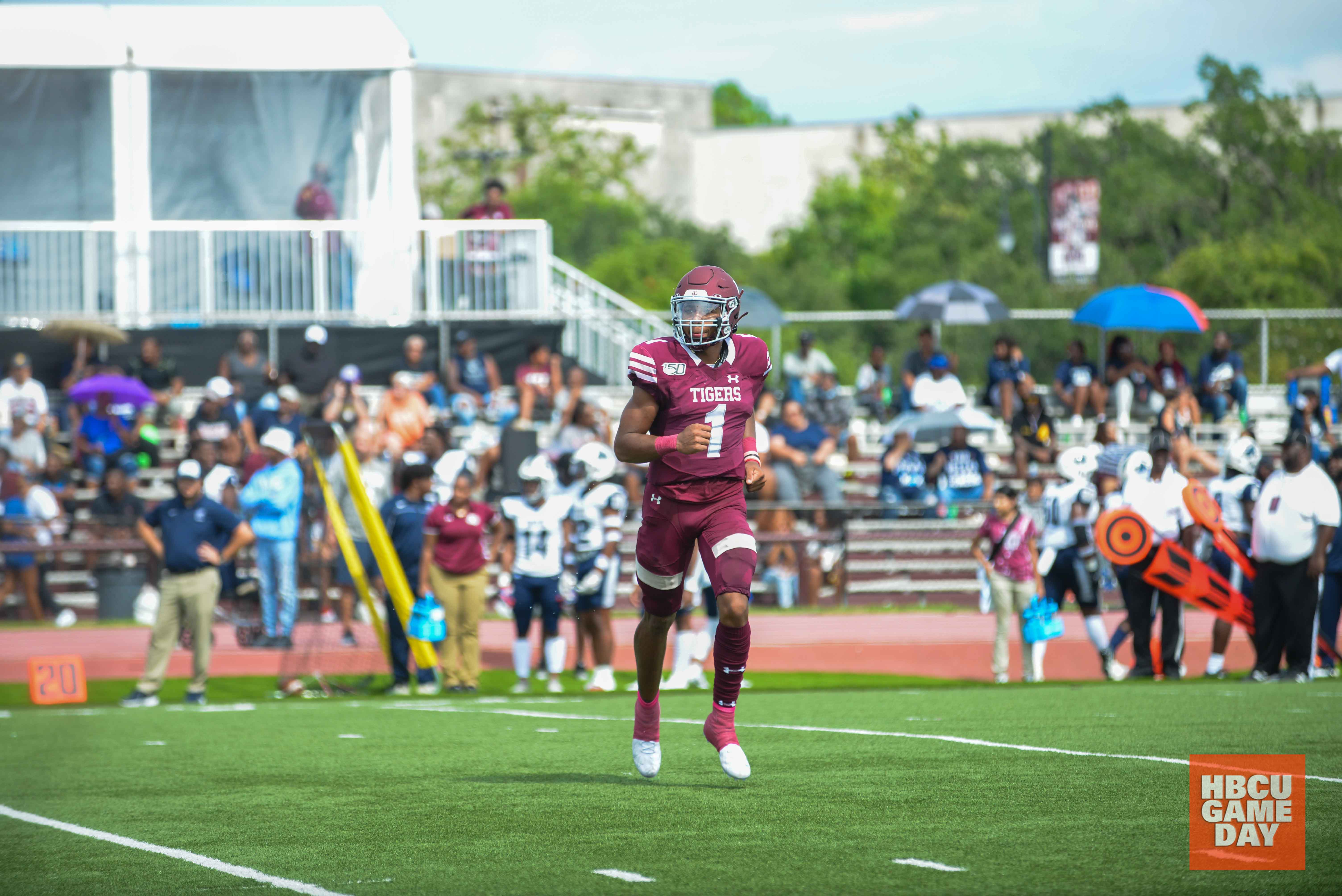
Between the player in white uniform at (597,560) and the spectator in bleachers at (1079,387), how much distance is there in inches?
382

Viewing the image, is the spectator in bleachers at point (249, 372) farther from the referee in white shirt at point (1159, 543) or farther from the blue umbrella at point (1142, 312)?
the referee in white shirt at point (1159, 543)

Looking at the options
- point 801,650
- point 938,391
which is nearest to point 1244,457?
A: point 801,650

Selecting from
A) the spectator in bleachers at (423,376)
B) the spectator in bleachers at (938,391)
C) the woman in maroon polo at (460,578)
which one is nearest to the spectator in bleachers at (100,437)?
the spectator in bleachers at (423,376)

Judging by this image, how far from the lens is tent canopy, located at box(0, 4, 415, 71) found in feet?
78.2

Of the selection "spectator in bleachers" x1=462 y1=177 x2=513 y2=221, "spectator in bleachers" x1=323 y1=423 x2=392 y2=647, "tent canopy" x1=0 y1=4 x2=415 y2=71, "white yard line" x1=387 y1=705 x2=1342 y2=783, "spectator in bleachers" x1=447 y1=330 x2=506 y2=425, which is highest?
"tent canopy" x1=0 y1=4 x2=415 y2=71

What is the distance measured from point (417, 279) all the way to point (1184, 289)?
31235mm

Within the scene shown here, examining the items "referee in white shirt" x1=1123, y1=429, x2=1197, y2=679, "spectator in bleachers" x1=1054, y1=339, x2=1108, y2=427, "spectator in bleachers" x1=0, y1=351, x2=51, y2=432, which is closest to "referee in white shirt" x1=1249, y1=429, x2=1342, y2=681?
"referee in white shirt" x1=1123, y1=429, x2=1197, y2=679

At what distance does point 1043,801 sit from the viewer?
6.41 metres

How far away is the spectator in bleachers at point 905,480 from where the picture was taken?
19516 mm

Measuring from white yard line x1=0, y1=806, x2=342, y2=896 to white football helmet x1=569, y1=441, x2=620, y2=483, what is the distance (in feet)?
25.2

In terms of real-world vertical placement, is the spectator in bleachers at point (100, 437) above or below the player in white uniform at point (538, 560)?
above

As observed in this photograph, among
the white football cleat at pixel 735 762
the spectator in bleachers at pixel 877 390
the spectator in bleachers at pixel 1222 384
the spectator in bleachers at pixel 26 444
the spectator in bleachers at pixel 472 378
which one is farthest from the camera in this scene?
the spectator in bleachers at pixel 877 390

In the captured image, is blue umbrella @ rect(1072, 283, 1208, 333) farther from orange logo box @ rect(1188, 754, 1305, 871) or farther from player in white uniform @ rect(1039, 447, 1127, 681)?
orange logo box @ rect(1188, 754, 1305, 871)

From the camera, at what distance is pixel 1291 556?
12891 millimetres
